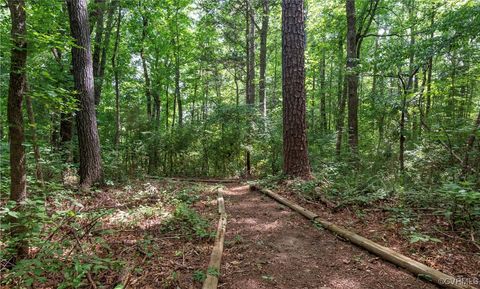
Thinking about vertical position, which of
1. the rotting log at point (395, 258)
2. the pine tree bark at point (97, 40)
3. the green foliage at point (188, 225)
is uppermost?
the pine tree bark at point (97, 40)

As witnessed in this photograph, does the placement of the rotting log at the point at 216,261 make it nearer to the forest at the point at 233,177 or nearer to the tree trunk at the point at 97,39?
the forest at the point at 233,177

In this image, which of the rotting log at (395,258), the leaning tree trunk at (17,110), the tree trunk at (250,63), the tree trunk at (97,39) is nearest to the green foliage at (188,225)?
the rotting log at (395,258)

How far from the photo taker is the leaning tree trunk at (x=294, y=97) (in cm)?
647

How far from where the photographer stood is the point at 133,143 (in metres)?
11.1

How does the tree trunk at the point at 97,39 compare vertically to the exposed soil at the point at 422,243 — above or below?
above

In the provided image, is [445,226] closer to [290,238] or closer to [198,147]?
[290,238]

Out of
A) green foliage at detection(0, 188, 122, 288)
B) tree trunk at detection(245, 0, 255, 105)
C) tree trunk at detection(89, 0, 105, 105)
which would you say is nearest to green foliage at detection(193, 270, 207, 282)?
green foliage at detection(0, 188, 122, 288)

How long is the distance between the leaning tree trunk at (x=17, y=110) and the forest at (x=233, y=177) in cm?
1

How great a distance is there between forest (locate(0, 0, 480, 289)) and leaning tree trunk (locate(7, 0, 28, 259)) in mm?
14

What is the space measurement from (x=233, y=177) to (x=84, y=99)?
654 centimetres

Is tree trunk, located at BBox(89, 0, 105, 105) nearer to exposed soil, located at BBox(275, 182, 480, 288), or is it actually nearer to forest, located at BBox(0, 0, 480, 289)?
forest, located at BBox(0, 0, 480, 289)

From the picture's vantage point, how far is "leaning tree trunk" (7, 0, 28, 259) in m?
2.88

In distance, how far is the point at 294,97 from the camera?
259 inches

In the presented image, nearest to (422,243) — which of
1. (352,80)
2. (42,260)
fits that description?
(42,260)
